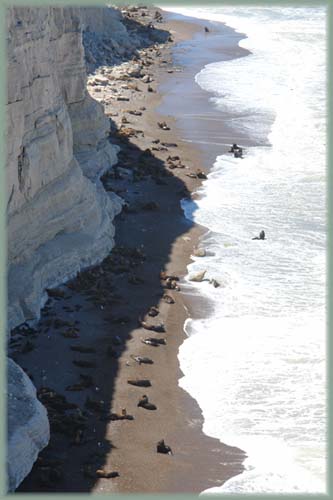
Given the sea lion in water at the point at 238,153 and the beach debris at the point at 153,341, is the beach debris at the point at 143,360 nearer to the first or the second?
the beach debris at the point at 153,341

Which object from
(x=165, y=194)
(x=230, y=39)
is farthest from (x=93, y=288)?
(x=230, y=39)

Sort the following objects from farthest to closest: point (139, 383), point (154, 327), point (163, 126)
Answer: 1. point (163, 126)
2. point (154, 327)
3. point (139, 383)

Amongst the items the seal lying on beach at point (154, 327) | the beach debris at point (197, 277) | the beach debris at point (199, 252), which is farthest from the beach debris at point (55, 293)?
the beach debris at point (199, 252)

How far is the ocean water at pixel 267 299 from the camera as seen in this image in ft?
49.3

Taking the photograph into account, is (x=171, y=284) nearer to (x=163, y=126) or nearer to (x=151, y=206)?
(x=151, y=206)

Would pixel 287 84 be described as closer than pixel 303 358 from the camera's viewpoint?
No

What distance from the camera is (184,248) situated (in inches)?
909

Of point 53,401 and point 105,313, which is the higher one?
point 53,401

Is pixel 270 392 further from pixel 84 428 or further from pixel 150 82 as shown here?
pixel 150 82

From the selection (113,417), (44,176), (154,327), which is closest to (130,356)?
A: (154,327)

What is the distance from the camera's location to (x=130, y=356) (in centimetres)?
1755

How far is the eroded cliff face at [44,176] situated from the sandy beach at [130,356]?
57cm

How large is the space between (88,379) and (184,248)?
7.35 m

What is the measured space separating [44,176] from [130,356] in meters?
4.35
